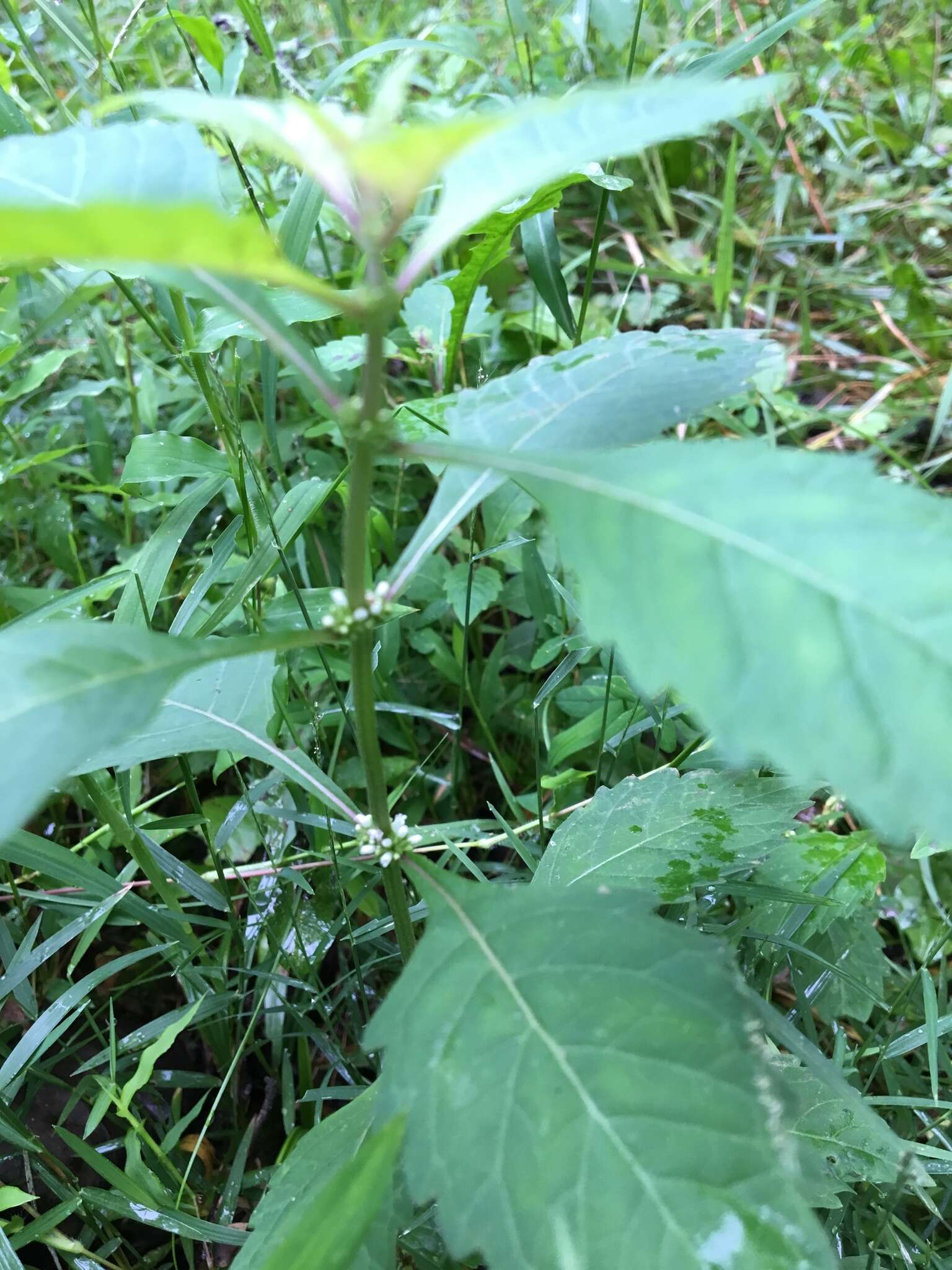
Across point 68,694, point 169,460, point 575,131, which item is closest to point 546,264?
point 169,460

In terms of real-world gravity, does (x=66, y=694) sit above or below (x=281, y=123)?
below

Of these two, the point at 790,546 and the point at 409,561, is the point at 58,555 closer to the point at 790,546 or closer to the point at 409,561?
the point at 409,561

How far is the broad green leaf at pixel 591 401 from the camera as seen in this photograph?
78cm

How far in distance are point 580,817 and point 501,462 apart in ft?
1.88

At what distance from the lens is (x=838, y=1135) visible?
972mm

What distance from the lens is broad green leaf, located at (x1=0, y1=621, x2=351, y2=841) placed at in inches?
20.5

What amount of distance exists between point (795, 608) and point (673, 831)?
1.87 feet

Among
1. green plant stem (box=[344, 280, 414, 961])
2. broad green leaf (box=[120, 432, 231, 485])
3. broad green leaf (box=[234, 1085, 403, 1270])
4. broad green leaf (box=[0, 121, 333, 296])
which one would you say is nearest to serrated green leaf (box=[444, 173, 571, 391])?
broad green leaf (box=[120, 432, 231, 485])

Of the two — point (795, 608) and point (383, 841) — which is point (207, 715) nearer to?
point (383, 841)

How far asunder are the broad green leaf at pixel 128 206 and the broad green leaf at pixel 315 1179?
752 mm

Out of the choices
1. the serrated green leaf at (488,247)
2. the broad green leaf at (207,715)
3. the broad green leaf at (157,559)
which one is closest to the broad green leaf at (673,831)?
the broad green leaf at (207,715)

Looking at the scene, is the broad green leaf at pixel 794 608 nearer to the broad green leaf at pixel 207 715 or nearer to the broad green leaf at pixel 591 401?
the broad green leaf at pixel 591 401

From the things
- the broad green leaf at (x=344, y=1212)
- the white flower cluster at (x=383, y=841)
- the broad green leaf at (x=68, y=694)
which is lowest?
the broad green leaf at (x=344, y=1212)

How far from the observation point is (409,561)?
2.67 feet
